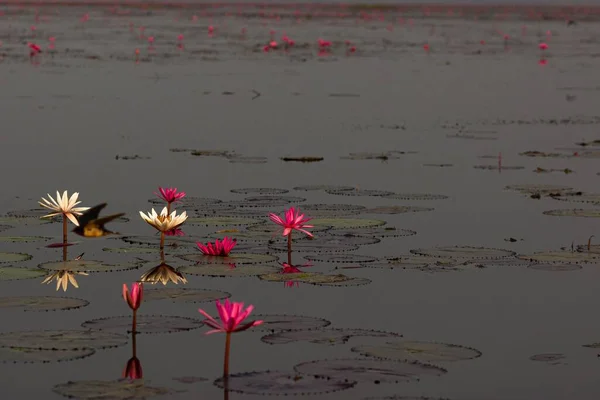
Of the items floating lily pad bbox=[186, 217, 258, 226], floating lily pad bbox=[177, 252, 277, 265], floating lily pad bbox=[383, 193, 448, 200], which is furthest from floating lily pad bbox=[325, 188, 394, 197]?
floating lily pad bbox=[177, 252, 277, 265]

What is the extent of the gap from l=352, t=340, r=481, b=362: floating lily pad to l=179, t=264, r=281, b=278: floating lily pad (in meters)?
1.46

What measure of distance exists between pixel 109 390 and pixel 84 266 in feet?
7.23

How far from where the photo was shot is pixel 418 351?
5105 millimetres

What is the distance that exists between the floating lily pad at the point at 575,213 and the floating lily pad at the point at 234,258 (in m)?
2.58

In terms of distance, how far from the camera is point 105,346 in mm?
5074

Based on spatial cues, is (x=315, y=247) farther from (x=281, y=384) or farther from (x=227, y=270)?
(x=281, y=384)

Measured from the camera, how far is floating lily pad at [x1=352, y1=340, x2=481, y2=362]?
5016mm

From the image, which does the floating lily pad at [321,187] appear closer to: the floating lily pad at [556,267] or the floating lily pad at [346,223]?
the floating lily pad at [346,223]

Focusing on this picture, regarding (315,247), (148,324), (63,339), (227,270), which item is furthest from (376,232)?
(63,339)

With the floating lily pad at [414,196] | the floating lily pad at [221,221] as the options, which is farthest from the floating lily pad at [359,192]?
the floating lily pad at [221,221]

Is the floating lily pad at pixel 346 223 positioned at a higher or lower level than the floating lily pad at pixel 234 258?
higher

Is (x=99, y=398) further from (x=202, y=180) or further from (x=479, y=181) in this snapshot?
(x=479, y=181)

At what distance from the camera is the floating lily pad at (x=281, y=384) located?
4.57 metres

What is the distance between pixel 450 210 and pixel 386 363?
13.9 ft
